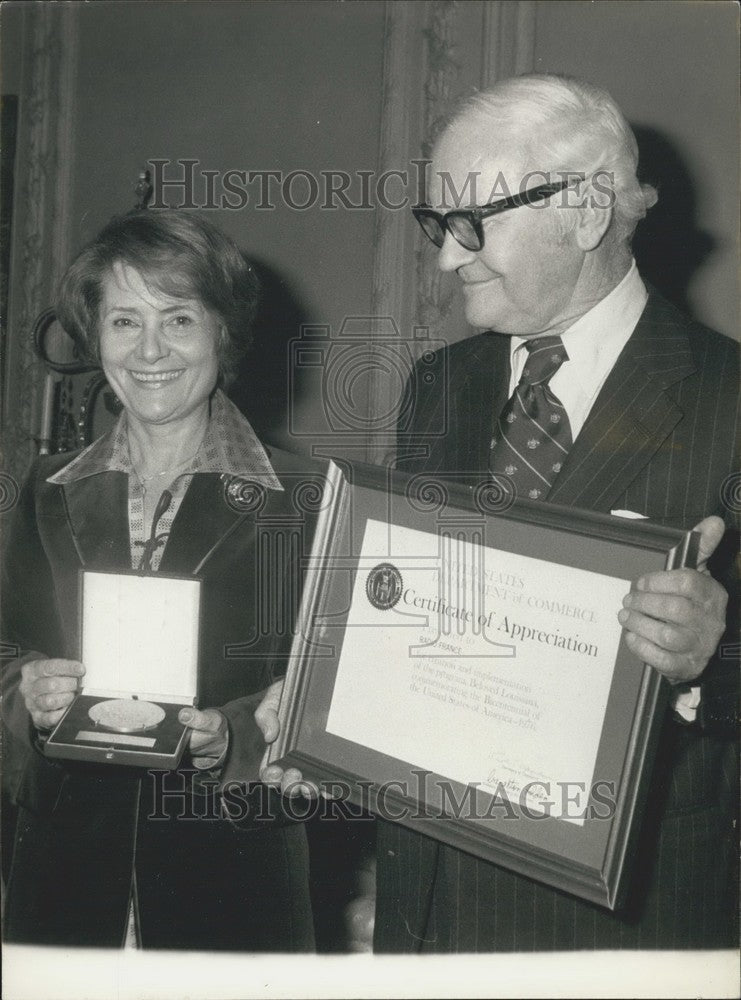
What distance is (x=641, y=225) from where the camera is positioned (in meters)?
1.66

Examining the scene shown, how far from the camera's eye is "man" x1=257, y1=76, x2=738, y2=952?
1.16 meters

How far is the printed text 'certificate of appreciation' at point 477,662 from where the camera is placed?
103cm

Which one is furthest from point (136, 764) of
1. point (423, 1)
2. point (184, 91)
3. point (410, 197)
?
point (423, 1)

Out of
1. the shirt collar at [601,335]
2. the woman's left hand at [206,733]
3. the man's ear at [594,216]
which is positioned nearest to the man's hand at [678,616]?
the shirt collar at [601,335]

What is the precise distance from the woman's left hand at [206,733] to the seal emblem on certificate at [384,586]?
304 mm

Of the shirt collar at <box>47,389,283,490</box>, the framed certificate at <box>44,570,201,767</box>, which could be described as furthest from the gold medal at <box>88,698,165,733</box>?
the shirt collar at <box>47,389,283,490</box>

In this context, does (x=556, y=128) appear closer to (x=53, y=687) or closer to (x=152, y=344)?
(x=152, y=344)

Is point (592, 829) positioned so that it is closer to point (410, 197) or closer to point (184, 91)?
point (410, 197)

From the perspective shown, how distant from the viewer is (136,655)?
3.96ft

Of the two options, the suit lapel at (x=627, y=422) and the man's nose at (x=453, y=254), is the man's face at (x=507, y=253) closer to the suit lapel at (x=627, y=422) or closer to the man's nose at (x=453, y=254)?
the man's nose at (x=453, y=254)

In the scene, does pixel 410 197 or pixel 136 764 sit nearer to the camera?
pixel 136 764

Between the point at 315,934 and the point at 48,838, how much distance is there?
0.49 meters

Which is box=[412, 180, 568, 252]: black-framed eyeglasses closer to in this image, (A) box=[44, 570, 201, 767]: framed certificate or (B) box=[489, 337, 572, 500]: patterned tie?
(B) box=[489, 337, 572, 500]: patterned tie

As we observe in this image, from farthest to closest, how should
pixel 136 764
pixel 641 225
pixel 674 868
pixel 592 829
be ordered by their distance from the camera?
pixel 641 225, pixel 674 868, pixel 136 764, pixel 592 829
